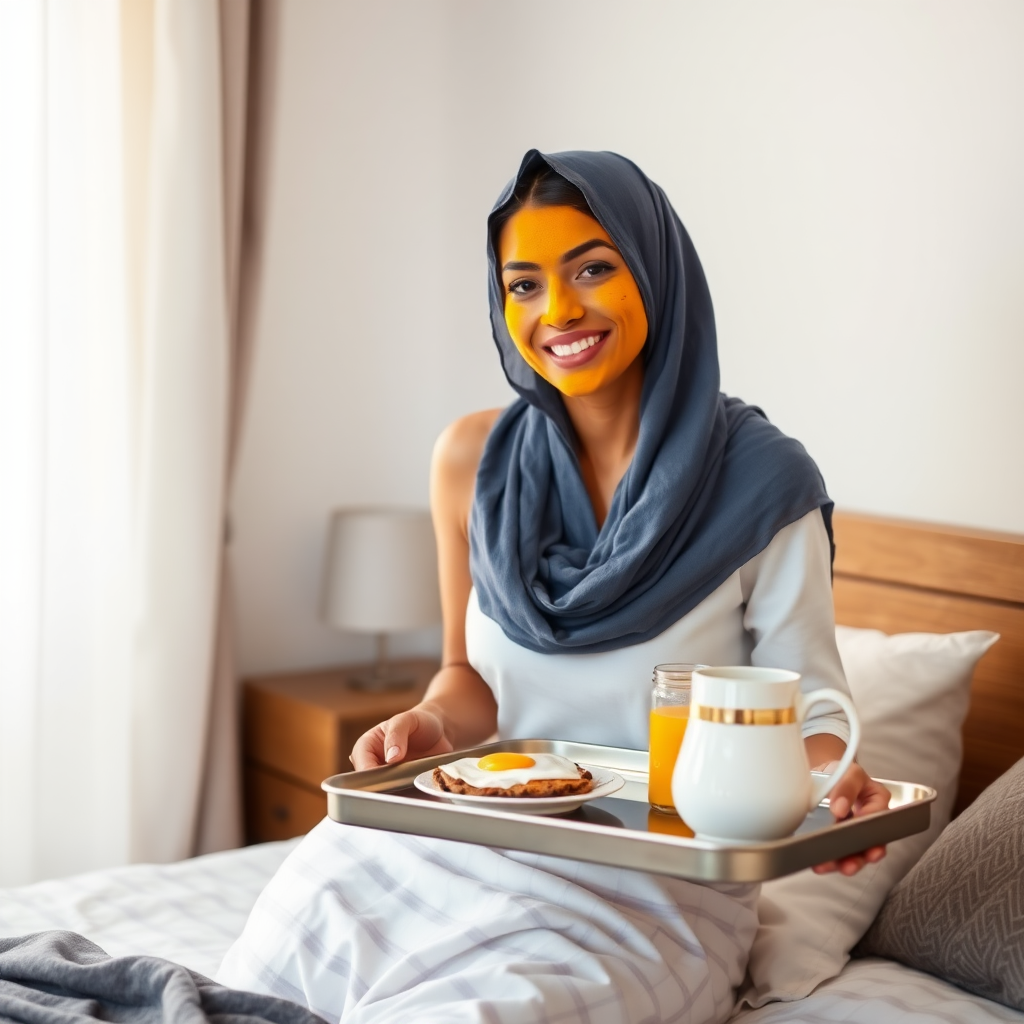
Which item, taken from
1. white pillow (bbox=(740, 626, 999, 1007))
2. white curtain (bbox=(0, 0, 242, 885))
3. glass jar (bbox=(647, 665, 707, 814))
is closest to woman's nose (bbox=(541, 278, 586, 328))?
glass jar (bbox=(647, 665, 707, 814))

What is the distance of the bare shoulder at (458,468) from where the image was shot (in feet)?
6.52

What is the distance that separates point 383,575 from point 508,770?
1.84 m

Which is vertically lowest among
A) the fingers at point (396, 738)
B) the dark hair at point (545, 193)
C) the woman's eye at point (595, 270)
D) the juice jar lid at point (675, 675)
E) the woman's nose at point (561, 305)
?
the fingers at point (396, 738)

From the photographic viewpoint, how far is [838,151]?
7.71ft

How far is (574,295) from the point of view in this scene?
1.67 meters

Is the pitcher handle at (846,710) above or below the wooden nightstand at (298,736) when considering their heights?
above

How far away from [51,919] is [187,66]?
6.01 feet

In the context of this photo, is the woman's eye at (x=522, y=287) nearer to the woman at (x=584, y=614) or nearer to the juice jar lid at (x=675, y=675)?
the woman at (x=584, y=614)

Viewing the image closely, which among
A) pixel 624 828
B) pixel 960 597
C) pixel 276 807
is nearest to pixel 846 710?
pixel 624 828

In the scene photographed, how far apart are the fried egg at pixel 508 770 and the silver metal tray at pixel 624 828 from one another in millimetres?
46

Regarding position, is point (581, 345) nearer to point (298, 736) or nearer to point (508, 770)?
point (508, 770)

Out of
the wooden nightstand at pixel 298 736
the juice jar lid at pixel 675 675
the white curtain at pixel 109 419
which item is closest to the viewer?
the juice jar lid at pixel 675 675

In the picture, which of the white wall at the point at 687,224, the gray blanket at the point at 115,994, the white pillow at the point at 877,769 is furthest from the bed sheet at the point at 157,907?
the white wall at the point at 687,224

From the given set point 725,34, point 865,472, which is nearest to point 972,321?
point 865,472
